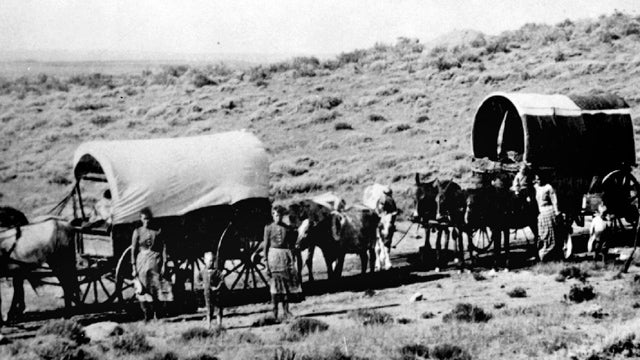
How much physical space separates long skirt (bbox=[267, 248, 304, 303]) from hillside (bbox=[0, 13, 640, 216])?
13.0m

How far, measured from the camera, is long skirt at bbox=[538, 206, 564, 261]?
16.6m

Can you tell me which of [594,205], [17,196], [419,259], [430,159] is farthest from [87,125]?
[594,205]

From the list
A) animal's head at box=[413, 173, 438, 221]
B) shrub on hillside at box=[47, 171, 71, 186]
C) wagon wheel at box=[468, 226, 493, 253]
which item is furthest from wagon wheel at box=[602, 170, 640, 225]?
shrub on hillside at box=[47, 171, 71, 186]

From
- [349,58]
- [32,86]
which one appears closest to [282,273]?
[32,86]

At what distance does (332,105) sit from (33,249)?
2834 centimetres

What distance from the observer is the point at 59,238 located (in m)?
12.9

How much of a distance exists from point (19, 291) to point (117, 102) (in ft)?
101

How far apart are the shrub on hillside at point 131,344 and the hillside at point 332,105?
15.3 m

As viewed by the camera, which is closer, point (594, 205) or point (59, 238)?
point (59, 238)

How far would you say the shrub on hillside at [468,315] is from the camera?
12.4m

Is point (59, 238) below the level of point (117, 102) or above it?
below

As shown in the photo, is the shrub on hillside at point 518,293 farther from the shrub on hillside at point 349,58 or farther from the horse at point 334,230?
the shrub on hillside at point 349,58

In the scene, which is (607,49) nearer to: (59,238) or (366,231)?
(366,231)

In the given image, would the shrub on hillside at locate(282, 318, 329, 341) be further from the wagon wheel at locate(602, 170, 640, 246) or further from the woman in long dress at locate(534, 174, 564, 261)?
the wagon wheel at locate(602, 170, 640, 246)
